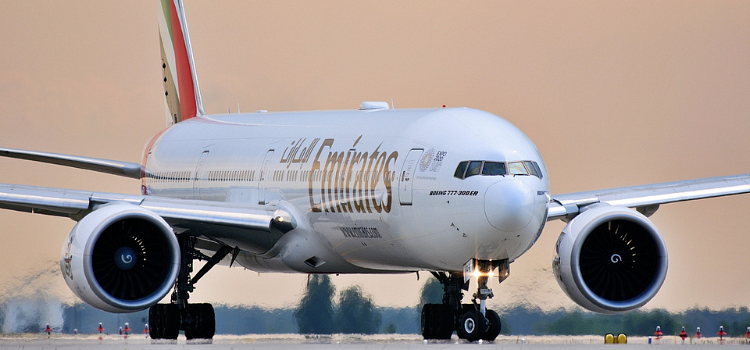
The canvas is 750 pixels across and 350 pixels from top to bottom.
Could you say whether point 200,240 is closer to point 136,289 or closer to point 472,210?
point 136,289

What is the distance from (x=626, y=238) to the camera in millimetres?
21984

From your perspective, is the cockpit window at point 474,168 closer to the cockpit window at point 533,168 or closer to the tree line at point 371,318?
the cockpit window at point 533,168

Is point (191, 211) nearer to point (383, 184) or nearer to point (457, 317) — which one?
point (383, 184)

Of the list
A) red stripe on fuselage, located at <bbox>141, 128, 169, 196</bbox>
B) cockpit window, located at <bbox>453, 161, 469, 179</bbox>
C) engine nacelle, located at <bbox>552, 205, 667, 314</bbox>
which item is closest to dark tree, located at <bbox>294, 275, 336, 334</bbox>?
red stripe on fuselage, located at <bbox>141, 128, 169, 196</bbox>

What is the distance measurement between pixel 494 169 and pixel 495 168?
2cm

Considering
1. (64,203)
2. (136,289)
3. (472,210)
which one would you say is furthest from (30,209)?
(472,210)

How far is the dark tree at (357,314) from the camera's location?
28016 millimetres

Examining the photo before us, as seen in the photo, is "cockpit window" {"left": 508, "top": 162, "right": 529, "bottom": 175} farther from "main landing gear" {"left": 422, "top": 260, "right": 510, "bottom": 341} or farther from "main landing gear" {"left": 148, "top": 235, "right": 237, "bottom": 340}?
"main landing gear" {"left": 148, "top": 235, "right": 237, "bottom": 340}

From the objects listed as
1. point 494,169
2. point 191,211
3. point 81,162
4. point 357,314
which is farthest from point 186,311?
point 494,169

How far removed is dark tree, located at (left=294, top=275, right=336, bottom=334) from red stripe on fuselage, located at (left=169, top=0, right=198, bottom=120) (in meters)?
6.14

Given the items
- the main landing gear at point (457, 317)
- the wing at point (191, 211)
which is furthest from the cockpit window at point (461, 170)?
the wing at point (191, 211)

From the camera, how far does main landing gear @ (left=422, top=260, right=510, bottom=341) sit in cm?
2155

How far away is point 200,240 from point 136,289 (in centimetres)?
376

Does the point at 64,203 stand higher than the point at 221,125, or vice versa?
the point at 221,125
